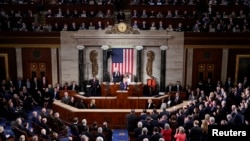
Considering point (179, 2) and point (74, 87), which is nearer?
point (74, 87)

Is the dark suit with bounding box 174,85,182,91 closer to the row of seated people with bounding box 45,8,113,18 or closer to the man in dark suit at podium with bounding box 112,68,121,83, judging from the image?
the man in dark suit at podium with bounding box 112,68,121,83

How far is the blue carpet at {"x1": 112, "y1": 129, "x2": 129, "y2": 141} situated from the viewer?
622 inches

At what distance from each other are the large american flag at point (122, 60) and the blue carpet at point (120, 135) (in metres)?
4.92

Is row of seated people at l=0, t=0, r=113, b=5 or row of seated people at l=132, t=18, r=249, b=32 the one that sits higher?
row of seated people at l=0, t=0, r=113, b=5

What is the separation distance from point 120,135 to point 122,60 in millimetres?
5851

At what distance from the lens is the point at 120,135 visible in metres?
16.3

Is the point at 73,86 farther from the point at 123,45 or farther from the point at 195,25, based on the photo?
the point at 195,25

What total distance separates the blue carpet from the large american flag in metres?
4.92

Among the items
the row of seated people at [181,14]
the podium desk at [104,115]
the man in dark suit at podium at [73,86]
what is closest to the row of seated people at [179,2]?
the row of seated people at [181,14]

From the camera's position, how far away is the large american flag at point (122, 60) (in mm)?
21109

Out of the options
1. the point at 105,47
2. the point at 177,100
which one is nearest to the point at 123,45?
the point at 105,47

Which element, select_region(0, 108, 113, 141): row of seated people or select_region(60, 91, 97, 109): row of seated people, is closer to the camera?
select_region(0, 108, 113, 141): row of seated people

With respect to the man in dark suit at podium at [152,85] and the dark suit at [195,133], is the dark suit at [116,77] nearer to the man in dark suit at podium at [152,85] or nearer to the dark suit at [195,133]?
the man in dark suit at podium at [152,85]

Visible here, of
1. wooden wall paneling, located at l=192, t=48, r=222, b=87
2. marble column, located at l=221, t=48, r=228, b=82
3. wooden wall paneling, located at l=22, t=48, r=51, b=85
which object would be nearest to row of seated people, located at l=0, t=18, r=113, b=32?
wooden wall paneling, located at l=22, t=48, r=51, b=85
